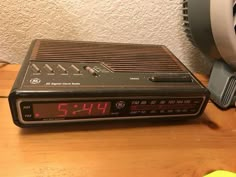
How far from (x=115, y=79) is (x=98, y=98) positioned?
0.06 m

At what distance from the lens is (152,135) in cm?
47

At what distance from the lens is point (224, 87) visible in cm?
Result: 58

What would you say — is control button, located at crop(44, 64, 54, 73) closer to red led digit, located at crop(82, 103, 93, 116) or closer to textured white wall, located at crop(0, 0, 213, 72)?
red led digit, located at crop(82, 103, 93, 116)

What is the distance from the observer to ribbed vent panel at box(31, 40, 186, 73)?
0.52 m

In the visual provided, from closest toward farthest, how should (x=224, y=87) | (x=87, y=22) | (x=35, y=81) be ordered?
(x=35, y=81)
(x=224, y=87)
(x=87, y=22)

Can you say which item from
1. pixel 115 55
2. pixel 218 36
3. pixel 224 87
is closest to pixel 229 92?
pixel 224 87

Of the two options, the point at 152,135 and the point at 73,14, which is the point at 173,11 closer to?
the point at 73,14

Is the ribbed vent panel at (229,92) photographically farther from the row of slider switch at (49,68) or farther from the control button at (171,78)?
the row of slider switch at (49,68)

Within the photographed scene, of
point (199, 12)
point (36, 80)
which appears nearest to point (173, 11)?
point (199, 12)

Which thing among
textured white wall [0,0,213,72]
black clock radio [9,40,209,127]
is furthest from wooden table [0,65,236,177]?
textured white wall [0,0,213,72]

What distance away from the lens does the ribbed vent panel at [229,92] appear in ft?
1.89

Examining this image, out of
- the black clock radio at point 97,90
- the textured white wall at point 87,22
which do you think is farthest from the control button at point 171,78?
the textured white wall at point 87,22

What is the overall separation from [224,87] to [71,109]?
349 mm

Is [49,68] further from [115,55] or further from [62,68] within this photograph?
[115,55]
